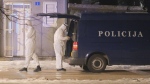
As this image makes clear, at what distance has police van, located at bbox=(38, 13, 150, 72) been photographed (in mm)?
14828

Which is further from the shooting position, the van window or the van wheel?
the van window

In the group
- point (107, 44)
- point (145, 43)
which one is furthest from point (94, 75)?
point (145, 43)

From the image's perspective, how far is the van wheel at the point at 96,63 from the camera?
49.3 ft

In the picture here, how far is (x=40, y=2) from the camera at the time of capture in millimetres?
19766

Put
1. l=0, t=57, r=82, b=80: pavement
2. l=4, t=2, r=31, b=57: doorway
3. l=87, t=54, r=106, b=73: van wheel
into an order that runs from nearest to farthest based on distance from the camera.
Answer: l=0, t=57, r=82, b=80: pavement < l=87, t=54, r=106, b=73: van wheel < l=4, t=2, r=31, b=57: doorway

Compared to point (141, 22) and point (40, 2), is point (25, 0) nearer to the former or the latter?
point (40, 2)

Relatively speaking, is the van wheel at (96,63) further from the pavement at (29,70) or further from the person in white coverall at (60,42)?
the person in white coverall at (60,42)

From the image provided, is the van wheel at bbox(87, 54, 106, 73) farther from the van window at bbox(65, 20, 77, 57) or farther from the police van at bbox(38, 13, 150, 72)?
the van window at bbox(65, 20, 77, 57)

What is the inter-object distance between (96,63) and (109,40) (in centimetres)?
100

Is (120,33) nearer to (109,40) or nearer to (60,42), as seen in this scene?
(109,40)

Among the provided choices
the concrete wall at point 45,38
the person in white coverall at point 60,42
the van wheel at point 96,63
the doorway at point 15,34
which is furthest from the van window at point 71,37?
the doorway at point 15,34

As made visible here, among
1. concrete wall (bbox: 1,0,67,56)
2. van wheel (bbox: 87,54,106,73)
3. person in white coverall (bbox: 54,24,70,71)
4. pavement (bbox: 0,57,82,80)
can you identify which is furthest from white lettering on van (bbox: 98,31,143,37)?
concrete wall (bbox: 1,0,67,56)

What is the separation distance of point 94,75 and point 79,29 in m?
1.79

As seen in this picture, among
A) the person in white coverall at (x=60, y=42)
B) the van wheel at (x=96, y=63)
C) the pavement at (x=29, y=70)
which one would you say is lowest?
the pavement at (x=29, y=70)
